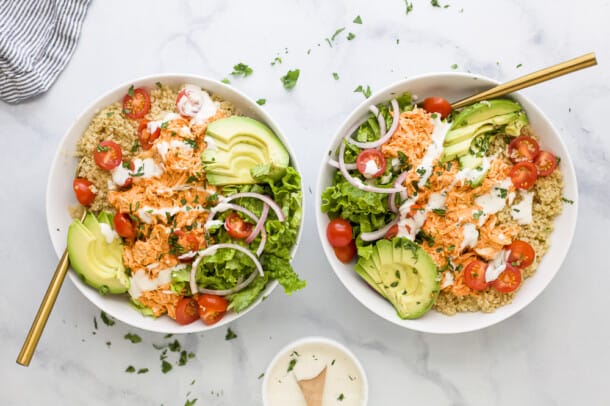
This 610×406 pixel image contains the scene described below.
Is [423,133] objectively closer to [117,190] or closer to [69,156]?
[117,190]

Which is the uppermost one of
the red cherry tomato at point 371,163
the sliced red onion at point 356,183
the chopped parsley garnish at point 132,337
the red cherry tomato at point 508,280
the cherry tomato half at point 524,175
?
the cherry tomato half at point 524,175

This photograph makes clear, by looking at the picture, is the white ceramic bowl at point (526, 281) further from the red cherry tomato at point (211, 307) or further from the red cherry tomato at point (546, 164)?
the red cherry tomato at point (211, 307)

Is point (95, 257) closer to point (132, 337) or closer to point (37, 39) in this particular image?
point (132, 337)

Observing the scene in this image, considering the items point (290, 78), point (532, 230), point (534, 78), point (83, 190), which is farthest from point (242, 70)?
point (532, 230)

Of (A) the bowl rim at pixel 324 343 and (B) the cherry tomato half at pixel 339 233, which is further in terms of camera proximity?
(A) the bowl rim at pixel 324 343

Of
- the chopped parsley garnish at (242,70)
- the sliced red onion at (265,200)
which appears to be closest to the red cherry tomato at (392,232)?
the sliced red onion at (265,200)

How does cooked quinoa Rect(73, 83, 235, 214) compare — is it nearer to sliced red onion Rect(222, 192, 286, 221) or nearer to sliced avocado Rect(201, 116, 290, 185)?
sliced avocado Rect(201, 116, 290, 185)

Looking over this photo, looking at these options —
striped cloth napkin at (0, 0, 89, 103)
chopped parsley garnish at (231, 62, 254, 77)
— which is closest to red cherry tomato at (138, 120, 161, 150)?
chopped parsley garnish at (231, 62, 254, 77)
